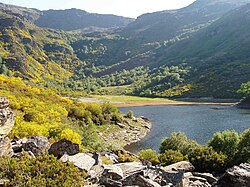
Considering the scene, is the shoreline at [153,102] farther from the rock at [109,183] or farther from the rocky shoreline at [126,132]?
the rock at [109,183]

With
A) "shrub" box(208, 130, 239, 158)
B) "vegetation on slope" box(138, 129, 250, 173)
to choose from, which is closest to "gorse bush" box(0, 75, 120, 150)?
"vegetation on slope" box(138, 129, 250, 173)

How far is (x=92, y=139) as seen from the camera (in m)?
52.9

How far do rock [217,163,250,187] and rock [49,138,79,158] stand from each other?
1266cm

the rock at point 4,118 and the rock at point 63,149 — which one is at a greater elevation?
the rock at point 4,118

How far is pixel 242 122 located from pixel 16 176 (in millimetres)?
79950

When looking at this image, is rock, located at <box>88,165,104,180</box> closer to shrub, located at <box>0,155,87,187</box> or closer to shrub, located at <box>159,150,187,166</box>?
shrub, located at <box>0,155,87,187</box>

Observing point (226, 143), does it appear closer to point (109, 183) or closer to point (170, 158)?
point (170, 158)

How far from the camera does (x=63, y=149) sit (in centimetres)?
2705

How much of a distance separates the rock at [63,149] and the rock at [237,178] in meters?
12.7

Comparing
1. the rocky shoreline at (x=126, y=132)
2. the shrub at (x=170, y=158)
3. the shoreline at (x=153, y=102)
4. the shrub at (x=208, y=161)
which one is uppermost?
the shrub at (x=208, y=161)

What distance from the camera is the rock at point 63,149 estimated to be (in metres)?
27.0

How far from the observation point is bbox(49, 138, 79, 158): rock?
2702cm

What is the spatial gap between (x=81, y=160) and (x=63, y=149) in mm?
2719

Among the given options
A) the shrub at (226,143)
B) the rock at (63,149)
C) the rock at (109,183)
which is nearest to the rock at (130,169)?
the rock at (109,183)
